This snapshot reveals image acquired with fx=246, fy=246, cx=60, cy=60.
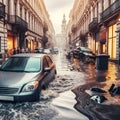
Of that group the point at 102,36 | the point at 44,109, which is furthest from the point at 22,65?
the point at 102,36

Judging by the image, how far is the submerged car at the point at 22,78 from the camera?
238 inches

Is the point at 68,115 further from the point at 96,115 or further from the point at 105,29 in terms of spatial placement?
the point at 105,29

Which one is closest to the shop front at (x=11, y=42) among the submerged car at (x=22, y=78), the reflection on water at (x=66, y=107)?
the submerged car at (x=22, y=78)

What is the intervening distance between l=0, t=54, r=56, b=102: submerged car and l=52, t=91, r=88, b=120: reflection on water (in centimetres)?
62

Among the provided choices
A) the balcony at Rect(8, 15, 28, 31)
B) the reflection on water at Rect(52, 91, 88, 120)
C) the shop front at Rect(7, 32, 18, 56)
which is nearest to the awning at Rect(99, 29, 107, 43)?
the balcony at Rect(8, 15, 28, 31)

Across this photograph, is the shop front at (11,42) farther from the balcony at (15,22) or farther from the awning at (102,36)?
the awning at (102,36)

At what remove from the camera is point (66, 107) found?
19.8 ft

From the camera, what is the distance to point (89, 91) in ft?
26.7

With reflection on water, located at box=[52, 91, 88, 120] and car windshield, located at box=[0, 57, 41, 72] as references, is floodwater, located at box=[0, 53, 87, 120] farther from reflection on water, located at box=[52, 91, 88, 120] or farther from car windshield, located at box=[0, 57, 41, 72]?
car windshield, located at box=[0, 57, 41, 72]

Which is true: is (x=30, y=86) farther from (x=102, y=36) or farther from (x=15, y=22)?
(x=102, y=36)

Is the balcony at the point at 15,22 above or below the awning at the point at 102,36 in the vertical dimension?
above

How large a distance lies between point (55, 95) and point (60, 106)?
130 centimetres

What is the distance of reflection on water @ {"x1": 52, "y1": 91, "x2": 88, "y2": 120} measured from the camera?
5.20 m

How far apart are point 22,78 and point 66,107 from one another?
4.66ft
